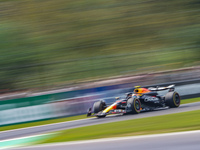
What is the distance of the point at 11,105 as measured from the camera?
10.3m

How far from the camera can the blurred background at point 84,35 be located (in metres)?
14.4

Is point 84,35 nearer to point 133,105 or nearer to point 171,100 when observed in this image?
point 171,100

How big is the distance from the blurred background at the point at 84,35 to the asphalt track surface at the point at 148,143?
869 cm

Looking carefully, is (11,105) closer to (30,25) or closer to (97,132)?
(97,132)

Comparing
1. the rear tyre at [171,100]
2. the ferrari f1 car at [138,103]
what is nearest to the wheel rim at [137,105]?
the ferrari f1 car at [138,103]

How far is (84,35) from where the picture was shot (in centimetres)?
1759

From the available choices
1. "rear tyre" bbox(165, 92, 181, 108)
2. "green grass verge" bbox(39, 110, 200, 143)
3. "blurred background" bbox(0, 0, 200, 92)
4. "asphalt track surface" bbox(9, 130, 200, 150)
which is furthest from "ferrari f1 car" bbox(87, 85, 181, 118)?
"blurred background" bbox(0, 0, 200, 92)

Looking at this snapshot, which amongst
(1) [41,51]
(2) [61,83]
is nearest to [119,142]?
(2) [61,83]

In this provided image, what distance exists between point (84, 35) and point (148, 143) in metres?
13.5

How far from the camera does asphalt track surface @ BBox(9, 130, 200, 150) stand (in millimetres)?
Result: 4288

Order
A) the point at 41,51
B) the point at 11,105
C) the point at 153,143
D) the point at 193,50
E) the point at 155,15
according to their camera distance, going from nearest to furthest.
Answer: the point at 153,143 → the point at 11,105 → the point at 193,50 → the point at 41,51 → the point at 155,15

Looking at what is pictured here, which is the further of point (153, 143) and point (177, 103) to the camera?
point (177, 103)

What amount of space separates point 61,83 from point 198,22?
27.1 feet

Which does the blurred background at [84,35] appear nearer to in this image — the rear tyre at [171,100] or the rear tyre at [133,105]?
the rear tyre at [171,100]
